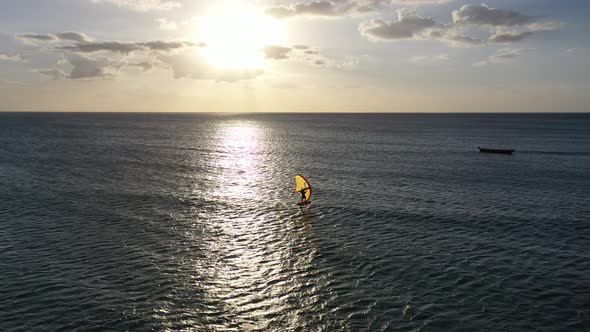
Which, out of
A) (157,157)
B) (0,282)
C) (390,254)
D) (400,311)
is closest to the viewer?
(400,311)

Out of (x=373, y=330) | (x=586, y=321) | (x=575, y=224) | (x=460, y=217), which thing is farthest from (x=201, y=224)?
(x=575, y=224)

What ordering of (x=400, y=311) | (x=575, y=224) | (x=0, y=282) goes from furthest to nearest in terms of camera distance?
1. (x=575, y=224)
2. (x=0, y=282)
3. (x=400, y=311)

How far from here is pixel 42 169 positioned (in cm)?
8431

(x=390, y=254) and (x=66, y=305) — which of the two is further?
(x=390, y=254)

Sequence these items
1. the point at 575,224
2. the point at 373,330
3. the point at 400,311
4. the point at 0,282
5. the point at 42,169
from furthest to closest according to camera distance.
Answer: the point at 42,169 < the point at 575,224 < the point at 0,282 < the point at 400,311 < the point at 373,330

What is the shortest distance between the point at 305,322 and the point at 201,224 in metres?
24.9

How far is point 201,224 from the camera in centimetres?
4741

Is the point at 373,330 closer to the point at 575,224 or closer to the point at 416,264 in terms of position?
the point at 416,264

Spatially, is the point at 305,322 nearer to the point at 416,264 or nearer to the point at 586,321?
the point at 416,264

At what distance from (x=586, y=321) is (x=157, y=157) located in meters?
101

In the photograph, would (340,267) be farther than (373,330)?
Yes

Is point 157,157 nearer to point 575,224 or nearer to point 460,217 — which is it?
point 460,217

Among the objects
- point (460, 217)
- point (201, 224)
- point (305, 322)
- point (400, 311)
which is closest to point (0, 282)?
point (201, 224)

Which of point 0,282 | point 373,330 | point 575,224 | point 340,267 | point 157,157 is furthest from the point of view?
point 157,157
